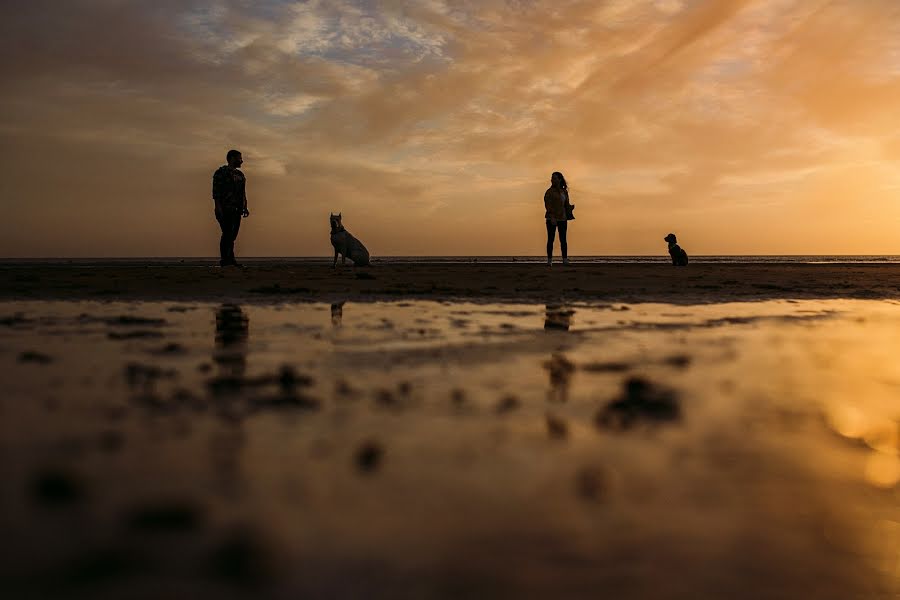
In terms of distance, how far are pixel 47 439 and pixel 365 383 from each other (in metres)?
1.31

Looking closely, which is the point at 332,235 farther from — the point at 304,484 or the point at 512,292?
the point at 304,484

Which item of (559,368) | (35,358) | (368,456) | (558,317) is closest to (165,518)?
(368,456)

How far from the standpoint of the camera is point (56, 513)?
4.76 feet

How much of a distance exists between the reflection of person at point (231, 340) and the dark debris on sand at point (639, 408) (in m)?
1.76

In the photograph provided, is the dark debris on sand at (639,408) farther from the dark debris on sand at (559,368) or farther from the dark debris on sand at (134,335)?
the dark debris on sand at (134,335)

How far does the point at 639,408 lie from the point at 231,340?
283 cm

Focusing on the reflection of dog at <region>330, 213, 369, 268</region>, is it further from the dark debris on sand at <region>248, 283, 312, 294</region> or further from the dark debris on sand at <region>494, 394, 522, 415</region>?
the dark debris on sand at <region>494, 394, 522, 415</region>

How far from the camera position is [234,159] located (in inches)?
534

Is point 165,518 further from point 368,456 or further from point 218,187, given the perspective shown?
point 218,187

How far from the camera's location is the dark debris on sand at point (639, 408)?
2.41 m

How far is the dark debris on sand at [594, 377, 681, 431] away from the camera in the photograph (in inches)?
94.9

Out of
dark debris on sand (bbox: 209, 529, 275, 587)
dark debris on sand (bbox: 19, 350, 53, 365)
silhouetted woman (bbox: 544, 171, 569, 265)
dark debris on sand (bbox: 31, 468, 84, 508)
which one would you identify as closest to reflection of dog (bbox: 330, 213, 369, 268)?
silhouetted woman (bbox: 544, 171, 569, 265)

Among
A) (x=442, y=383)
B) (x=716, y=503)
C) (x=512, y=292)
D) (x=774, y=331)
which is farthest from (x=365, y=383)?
(x=512, y=292)

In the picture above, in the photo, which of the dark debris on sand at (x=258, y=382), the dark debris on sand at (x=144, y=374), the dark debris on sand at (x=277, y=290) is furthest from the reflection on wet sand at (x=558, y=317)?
the dark debris on sand at (x=277, y=290)
